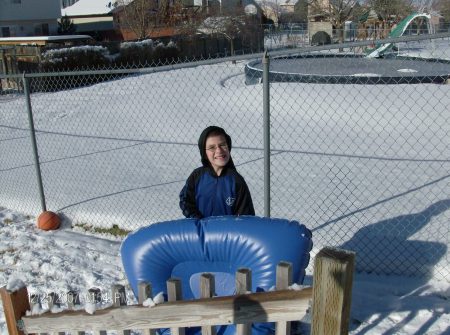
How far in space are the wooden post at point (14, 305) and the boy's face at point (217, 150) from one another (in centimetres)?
152

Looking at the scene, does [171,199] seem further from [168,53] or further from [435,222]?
[168,53]

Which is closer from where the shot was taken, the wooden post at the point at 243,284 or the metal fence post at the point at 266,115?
the wooden post at the point at 243,284

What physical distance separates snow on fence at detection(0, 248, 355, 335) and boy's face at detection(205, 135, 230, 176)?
1.40m

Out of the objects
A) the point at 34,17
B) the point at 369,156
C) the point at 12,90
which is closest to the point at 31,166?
the point at 369,156

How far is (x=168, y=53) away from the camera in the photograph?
27.9m

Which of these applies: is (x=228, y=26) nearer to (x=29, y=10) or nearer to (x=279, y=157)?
(x=29, y=10)

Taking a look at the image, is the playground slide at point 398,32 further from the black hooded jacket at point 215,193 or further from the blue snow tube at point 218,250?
the blue snow tube at point 218,250

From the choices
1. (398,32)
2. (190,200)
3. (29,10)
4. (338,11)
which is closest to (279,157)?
(190,200)

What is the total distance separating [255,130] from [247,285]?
8.65 meters

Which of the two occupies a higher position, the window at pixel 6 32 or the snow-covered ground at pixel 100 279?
the window at pixel 6 32

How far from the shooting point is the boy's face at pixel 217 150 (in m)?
3.43

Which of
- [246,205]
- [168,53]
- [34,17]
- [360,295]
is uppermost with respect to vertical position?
[34,17]

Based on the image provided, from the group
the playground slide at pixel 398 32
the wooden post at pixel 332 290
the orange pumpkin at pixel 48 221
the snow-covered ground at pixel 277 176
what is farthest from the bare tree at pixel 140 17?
the wooden post at pixel 332 290

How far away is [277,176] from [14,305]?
17.3 feet
